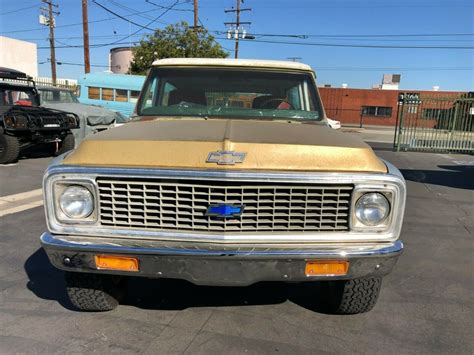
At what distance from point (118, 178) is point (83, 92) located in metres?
18.4

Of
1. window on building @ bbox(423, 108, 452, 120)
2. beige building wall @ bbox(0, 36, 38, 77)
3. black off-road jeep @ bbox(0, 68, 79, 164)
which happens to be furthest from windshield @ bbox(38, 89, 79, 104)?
beige building wall @ bbox(0, 36, 38, 77)

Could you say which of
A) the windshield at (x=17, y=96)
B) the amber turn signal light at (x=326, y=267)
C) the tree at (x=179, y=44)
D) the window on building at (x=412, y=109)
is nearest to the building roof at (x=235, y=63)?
the amber turn signal light at (x=326, y=267)

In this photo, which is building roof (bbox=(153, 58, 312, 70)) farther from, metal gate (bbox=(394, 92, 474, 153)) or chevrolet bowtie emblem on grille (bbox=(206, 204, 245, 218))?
metal gate (bbox=(394, 92, 474, 153))

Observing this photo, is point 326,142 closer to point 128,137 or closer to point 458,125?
point 128,137

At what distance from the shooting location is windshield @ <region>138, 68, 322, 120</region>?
373cm

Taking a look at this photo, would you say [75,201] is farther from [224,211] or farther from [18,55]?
[18,55]

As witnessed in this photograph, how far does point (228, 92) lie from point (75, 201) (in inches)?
Answer: 73.3

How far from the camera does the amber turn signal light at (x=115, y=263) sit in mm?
2477

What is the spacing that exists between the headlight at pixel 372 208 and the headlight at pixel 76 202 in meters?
1.63

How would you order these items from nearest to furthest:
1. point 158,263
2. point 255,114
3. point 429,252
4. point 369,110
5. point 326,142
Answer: point 158,263 → point 326,142 → point 255,114 → point 429,252 → point 369,110

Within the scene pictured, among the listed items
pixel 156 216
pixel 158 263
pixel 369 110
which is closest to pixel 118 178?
pixel 156 216

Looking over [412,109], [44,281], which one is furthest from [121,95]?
[44,281]

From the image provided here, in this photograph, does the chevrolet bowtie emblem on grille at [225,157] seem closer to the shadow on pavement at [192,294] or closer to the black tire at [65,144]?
the shadow on pavement at [192,294]

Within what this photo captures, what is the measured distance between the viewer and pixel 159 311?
10.5 feet
